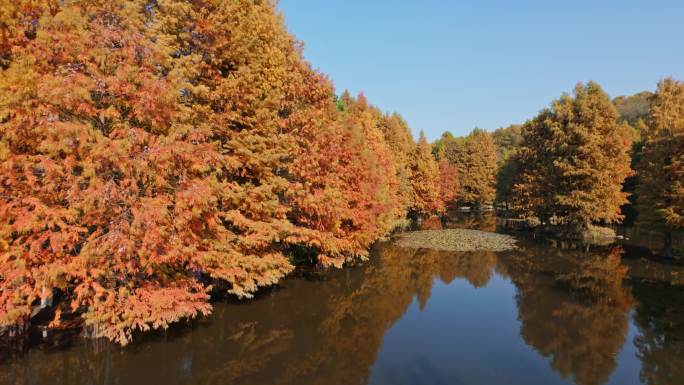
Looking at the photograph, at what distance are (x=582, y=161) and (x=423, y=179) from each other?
23814 millimetres

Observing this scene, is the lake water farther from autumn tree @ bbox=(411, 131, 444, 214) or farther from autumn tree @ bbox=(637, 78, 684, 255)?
autumn tree @ bbox=(411, 131, 444, 214)

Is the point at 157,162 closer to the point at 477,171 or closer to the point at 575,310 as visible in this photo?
the point at 575,310

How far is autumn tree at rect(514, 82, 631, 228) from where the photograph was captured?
125 feet

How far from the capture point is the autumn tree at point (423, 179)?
5909cm

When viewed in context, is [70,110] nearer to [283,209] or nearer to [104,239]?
[104,239]

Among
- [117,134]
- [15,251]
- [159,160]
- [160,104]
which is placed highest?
[160,104]

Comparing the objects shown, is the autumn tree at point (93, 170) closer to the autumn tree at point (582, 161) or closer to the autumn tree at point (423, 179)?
the autumn tree at point (582, 161)

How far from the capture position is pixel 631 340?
14773 millimetres

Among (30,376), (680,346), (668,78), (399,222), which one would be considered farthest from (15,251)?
(668,78)

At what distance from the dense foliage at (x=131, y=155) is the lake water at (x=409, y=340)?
144 centimetres

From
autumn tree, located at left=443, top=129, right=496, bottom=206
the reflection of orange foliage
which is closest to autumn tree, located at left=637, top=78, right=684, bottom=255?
the reflection of orange foliage

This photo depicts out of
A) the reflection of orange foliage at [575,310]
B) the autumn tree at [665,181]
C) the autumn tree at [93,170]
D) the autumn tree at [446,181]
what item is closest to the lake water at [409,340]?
the reflection of orange foliage at [575,310]

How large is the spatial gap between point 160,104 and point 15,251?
17.7ft

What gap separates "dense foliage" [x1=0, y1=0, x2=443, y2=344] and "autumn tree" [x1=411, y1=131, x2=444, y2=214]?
145 feet
